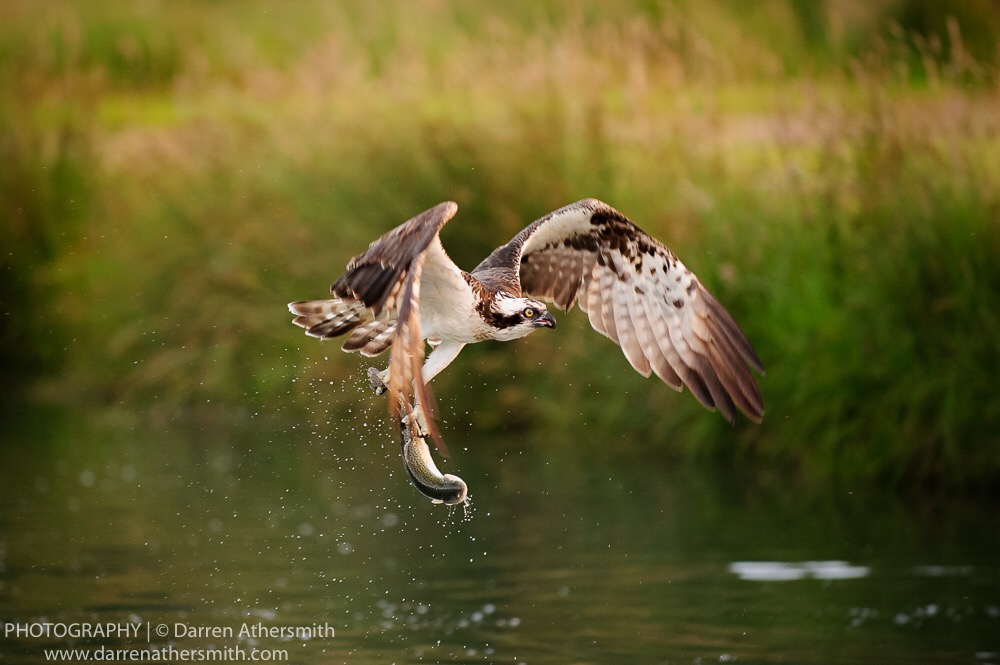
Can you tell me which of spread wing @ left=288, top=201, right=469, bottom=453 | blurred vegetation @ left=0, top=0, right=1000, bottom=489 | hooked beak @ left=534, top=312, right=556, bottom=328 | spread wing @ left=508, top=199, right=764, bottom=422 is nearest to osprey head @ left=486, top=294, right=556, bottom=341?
hooked beak @ left=534, top=312, right=556, bottom=328

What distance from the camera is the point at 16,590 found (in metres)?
10.9

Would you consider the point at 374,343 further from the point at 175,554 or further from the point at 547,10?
the point at 547,10

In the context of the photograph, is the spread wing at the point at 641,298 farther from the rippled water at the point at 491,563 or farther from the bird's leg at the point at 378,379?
the rippled water at the point at 491,563

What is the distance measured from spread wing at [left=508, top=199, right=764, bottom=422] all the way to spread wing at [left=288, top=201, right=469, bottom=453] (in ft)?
2.73

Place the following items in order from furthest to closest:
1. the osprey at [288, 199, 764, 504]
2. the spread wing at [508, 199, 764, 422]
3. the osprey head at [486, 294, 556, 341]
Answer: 1. the spread wing at [508, 199, 764, 422]
2. the osprey head at [486, 294, 556, 341]
3. the osprey at [288, 199, 764, 504]

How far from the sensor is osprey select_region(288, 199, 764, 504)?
8508 mm

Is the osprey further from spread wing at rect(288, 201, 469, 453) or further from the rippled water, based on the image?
the rippled water

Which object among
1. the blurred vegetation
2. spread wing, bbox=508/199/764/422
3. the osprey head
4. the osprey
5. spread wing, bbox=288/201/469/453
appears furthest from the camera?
the blurred vegetation

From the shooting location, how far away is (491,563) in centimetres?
1179

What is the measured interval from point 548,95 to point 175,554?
636cm

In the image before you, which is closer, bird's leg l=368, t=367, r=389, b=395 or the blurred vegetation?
bird's leg l=368, t=367, r=389, b=395

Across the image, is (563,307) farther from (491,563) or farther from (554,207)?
(554,207)

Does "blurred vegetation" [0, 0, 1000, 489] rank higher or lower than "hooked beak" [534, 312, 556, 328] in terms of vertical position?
lower

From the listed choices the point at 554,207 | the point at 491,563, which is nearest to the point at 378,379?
the point at 491,563
